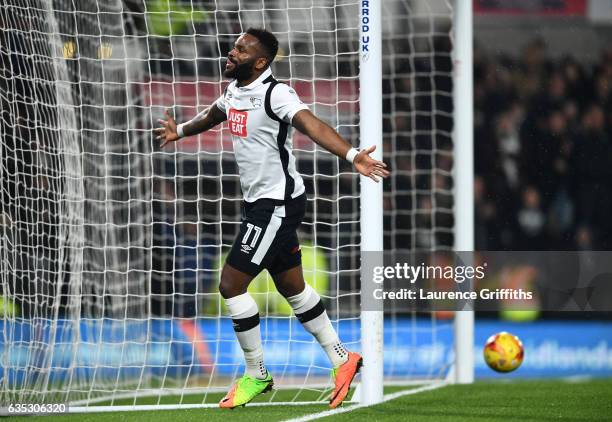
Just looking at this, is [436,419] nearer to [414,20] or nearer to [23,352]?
[23,352]

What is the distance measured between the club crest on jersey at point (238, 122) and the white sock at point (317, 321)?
3.14 feet

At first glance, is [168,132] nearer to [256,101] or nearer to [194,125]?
[194,125]

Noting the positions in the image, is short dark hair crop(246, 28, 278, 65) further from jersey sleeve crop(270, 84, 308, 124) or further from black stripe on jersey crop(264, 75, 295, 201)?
jersey sleeve crop(270, 84, 308, 124)

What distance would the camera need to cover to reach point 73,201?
724 centimetres

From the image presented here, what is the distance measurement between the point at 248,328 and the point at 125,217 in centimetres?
267

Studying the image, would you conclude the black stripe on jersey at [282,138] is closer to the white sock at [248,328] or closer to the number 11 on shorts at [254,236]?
the number 11 on shorts at [254,236]

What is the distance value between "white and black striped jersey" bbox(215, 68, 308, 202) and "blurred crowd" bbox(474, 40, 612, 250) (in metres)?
5.98

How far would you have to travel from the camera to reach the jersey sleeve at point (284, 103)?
581cm

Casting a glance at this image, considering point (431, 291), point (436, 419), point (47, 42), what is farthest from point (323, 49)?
point (436, 419)

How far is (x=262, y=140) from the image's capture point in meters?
5.96

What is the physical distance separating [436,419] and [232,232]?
185 inches

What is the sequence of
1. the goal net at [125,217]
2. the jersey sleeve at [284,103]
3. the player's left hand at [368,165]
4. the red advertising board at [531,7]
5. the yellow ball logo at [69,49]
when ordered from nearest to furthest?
the player's left hand at [368,165] → the jersey sleeve at [284,103] → the goal net at [125,217] → the yellow ball logo at [69,49] → the red advertising board at [531,7]

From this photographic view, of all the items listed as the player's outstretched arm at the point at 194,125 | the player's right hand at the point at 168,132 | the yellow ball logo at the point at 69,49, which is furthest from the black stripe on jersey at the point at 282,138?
the yellow ball logo at the point at 69,49

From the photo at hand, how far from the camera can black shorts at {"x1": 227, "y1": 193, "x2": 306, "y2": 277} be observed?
5.95m
